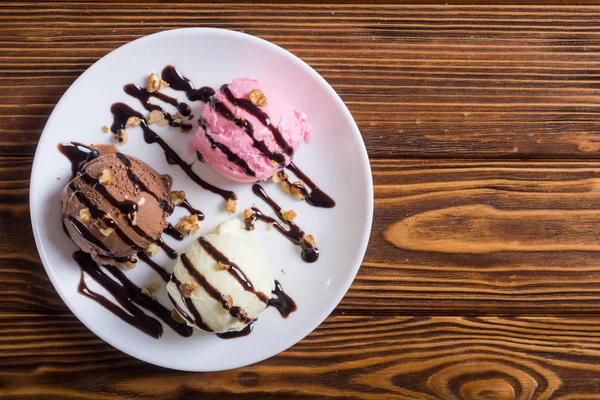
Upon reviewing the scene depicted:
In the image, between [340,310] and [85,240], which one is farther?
[340,310]

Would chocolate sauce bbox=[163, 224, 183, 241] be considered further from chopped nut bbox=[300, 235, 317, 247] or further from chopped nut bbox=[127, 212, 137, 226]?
chopped nut bbox=[300, 235, 317, 247]

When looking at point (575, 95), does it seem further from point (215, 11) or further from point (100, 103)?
point (100, 103)

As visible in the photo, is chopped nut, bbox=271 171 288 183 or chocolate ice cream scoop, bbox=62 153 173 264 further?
chopped nut, bbox=271 171 288 183

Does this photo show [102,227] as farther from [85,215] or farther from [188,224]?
[188,224]

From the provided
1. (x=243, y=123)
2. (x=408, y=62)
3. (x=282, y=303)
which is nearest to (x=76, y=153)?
(x=243, y=123)

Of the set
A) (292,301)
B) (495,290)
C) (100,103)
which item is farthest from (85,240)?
(495,290)

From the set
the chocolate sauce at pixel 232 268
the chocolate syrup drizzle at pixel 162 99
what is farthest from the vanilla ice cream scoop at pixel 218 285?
the chocolate syrup drizzle at pixel 162 99

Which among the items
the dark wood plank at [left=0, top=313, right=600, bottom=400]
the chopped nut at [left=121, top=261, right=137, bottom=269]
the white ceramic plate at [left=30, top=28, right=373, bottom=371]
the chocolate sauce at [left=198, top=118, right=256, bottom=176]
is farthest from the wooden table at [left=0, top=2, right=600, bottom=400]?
the chocolate sauce at [left=198, top=118, right=256, bottom=176]
